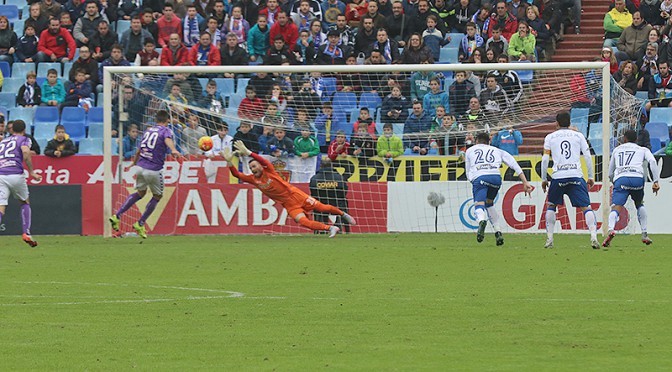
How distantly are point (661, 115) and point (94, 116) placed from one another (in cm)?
1194

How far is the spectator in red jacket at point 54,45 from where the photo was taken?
30688 millimetres

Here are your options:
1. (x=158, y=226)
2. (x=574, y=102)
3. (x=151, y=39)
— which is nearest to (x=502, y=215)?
(x=574, y=102)

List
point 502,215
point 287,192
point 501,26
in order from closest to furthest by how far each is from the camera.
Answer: point 287,192 → point 502,215 → point 501,26

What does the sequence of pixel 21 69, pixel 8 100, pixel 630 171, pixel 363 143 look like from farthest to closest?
pixel 21 69
pixel 8 100
pixel 363 143
pixel 630 171

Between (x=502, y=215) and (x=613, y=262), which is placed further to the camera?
(x=502, y=215)

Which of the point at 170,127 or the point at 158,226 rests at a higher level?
the point at 170,127

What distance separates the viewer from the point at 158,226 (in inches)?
1026

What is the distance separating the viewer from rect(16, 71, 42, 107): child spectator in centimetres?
2923

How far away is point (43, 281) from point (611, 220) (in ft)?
30.0

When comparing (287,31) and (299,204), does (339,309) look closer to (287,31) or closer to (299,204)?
(299,204)

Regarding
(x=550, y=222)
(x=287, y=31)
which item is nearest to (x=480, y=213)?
(x=550, y=222)


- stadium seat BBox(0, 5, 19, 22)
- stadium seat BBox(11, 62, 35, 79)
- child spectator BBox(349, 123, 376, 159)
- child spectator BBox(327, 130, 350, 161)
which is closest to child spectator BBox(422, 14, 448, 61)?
child spectator BBox(349, 123, 376, 159)

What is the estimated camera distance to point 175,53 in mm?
29484

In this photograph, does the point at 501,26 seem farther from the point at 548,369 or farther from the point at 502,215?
the point at 548,369
